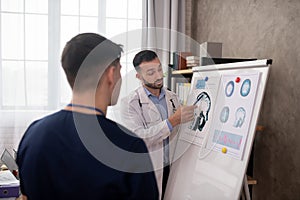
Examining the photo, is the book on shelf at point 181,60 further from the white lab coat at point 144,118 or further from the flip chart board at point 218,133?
the white lab coat at point 144,118

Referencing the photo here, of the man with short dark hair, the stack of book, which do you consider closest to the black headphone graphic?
the stack of book

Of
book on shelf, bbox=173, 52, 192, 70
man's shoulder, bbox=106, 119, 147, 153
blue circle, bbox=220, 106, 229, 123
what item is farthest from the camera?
book on shelf, bbox=173, 52, 192, 70

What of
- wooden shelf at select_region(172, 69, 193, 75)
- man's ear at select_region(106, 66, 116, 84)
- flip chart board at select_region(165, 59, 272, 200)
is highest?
wooden shelf at select_region(172, 69, 193, 75)

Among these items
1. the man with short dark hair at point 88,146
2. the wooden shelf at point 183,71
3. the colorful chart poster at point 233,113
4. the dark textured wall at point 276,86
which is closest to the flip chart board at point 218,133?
the colorful chart poster at point 233,113

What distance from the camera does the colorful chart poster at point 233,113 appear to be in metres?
1.88

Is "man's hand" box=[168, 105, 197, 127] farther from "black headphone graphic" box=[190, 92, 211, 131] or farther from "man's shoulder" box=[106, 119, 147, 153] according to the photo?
"man's shoulder" box=[106, 119, 147, 153]

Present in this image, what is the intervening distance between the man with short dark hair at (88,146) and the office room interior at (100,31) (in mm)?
1601

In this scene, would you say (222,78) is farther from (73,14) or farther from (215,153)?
(73,14)

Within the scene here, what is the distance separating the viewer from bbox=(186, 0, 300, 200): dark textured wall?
2.15 m

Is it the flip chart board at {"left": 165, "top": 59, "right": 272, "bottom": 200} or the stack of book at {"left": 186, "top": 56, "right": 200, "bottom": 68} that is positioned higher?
the stack of book at {"left": 186, "top": 56, "right": 200, "bottom": 68}

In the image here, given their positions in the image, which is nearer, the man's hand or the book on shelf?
the man's hand

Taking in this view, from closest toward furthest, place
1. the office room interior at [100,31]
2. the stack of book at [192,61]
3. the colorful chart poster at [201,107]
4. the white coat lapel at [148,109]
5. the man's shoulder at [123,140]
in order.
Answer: the man's shoulder at [123,140] < the colorful chart poster at [201,107] < the white coat lapel at [148,109] < the office room interior at [100,31] < the stack of book at [192,61]

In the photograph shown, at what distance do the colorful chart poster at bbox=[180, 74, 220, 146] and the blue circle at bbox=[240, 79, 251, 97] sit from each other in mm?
268

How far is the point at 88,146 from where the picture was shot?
1.04m
